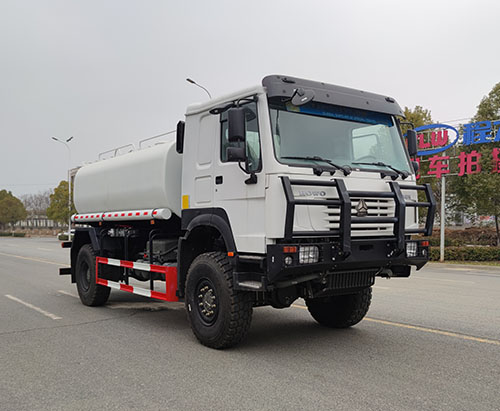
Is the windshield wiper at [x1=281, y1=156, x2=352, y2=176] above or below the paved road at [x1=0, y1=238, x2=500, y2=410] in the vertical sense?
above

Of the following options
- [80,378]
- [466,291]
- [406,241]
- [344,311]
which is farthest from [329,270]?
[466,291]

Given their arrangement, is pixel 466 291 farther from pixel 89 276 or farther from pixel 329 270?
pixel 89 276

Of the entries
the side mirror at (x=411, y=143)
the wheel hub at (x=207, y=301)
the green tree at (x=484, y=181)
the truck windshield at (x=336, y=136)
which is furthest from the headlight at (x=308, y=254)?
the green tree at (x=484, y=181)

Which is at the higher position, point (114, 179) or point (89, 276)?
point (114, 179)

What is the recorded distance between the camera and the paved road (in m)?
4.12

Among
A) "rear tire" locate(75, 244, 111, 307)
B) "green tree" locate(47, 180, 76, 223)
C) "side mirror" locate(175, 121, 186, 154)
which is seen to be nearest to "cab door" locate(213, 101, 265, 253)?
"side mirror" locate(175, 121, 186, 154)

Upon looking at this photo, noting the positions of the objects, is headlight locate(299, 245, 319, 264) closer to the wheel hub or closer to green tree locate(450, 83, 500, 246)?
the wheel hub

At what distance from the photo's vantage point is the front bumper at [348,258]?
499 centimetres

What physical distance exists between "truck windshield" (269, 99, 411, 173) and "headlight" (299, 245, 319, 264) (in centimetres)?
92

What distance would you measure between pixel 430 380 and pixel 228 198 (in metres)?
2.80

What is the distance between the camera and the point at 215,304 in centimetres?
575

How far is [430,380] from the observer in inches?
180

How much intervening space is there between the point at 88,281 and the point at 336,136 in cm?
566

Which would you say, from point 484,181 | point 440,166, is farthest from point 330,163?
point 484,181
